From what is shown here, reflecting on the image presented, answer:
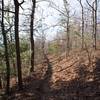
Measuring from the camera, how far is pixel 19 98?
14.4 m

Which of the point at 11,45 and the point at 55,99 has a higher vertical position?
the point at 11,45

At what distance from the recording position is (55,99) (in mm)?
12977

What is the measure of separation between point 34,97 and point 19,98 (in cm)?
113

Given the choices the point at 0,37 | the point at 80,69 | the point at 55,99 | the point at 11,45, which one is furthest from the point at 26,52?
the point at 55,99

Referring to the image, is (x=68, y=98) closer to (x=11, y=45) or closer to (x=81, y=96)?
(x=81, y=96)

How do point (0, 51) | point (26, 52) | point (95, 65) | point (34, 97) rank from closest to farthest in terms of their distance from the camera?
point (34, 97), point (95, 65), point (0, 51), point (26, 52)

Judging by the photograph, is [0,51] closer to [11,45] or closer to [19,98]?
[11,45]

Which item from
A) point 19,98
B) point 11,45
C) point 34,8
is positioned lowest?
point 19,98

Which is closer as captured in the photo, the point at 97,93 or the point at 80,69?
the point at 97,93

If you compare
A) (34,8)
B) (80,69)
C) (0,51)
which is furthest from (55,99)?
(34,8)

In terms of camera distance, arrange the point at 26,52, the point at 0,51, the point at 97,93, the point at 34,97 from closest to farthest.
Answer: the point at 97,93 → the point at 34,97 → the point at 0,51 → the point at 26,52

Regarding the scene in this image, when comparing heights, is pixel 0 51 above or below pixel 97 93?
above

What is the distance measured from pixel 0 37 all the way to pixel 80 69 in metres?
9.55

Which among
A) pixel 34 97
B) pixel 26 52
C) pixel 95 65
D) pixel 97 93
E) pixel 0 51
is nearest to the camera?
pixel 97 93
